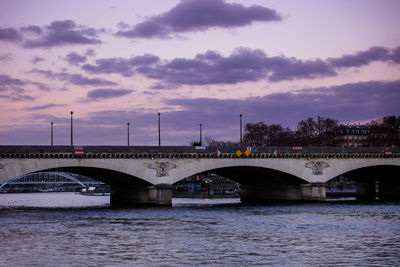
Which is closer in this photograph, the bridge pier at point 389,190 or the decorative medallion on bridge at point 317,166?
the decorative medallion on bridge at point 317,166

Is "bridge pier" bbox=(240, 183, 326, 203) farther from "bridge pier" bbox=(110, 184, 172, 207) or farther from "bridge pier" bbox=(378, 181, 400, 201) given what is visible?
"bridge pier" bbox=(378, 181, 400, 201)

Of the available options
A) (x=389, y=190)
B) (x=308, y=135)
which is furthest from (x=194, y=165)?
(x=308, y=135)

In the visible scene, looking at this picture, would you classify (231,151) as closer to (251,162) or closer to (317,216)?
(251,162)

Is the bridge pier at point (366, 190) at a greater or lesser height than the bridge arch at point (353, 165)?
lesser

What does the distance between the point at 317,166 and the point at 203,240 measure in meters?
45.9

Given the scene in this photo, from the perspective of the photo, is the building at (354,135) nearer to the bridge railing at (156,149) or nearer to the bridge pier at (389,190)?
the bridge pier at (389,190)

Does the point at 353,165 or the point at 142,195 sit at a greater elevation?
the point at 353,165

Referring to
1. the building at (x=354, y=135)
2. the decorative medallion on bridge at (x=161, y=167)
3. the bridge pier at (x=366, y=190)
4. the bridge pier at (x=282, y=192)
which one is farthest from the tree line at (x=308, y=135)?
the decorative medallion on bridge at (x=161, y=167)

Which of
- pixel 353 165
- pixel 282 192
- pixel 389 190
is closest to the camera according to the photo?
pixel 353 165

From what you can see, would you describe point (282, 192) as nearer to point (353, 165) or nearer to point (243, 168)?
point (243, 168)

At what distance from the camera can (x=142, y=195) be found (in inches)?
2990

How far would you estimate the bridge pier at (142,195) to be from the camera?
72.3m

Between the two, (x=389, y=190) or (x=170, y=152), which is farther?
(x=389, y=190)

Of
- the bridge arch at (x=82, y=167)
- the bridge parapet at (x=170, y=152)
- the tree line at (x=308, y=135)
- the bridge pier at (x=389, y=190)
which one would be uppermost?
the tree line at (x=308, y=135)
